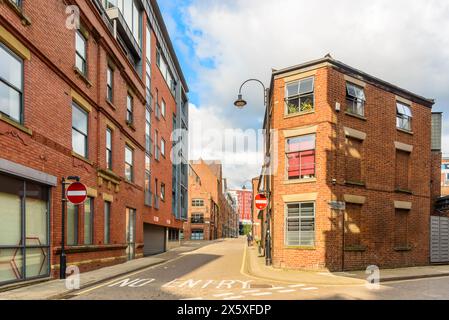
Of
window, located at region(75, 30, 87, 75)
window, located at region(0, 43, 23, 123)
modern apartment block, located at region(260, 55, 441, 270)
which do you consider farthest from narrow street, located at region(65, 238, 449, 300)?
window, located at region(75, 30, 87, 75)

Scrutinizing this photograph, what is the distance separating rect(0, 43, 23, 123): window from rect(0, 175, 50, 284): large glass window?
6.24 feet

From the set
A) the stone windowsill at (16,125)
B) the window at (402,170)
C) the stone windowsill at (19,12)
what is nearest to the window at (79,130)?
the stone windowsill at (16,125)

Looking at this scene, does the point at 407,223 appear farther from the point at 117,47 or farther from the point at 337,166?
the point at 117,47

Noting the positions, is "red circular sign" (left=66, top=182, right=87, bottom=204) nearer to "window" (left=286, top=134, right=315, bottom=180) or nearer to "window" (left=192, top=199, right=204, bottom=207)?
"window" (left=286, top=134, right=315, bottom=180)

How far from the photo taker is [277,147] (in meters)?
18.1

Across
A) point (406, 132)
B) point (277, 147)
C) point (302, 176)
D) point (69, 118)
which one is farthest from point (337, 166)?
point (69, 118)

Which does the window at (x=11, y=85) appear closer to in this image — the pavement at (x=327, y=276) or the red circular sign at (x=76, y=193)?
the red circular sign at (x=76, y=193)

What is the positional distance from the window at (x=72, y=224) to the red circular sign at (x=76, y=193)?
184 cm

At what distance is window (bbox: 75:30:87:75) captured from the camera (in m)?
15.2

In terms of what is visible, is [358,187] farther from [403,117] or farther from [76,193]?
[76,193]

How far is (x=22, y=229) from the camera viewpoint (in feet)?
35.3

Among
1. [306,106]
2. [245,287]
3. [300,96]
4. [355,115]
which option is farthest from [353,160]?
[245,287]

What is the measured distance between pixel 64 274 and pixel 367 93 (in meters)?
15.5

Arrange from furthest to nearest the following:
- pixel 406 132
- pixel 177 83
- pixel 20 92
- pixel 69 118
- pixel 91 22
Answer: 1. pixel 177 83
2. pixel 406 132
3. pixel 91 22
4. pixel 69 118
5. pixel 20 92
